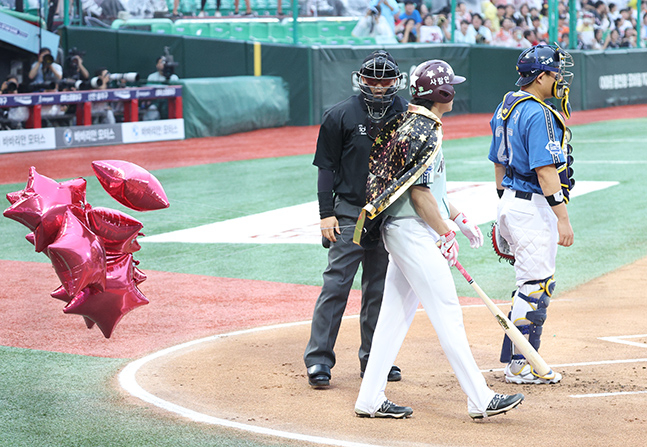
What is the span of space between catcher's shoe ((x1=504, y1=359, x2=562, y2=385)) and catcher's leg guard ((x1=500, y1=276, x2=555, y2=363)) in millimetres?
42

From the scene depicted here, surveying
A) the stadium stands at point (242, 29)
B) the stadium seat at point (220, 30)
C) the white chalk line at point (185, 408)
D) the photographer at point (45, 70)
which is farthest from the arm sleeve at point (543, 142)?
the stadium seat at point (220, 30)

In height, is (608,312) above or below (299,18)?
below

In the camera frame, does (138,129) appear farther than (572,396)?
Yes

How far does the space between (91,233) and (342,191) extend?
154cm

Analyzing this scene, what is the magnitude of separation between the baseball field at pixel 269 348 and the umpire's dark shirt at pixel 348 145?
122cm

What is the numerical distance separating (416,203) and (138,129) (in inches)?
670

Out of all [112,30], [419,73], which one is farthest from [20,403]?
[112,30]

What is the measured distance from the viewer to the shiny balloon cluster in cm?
476

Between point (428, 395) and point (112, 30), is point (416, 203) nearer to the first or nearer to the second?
point (428, 395)

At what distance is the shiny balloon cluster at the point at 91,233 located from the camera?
476 cm

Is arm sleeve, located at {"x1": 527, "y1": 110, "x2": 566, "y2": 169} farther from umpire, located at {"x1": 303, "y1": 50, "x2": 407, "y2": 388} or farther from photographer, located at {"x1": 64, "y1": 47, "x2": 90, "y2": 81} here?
photographer, located at {"x1": 64, "y1": 47, "x2": 90, "y2": 81}

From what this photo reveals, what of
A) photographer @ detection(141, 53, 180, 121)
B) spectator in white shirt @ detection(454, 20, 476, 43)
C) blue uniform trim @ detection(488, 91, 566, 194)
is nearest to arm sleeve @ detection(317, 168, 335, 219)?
blue uniform trim @ detection(488, 91, 566, 194)

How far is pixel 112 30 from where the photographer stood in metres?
25.1

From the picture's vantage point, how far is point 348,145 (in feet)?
18.0
